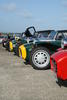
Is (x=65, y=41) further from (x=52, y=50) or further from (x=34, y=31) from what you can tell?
(x=34, y=31)

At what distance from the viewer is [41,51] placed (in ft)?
27.2

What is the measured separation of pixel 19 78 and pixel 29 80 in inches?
17.6

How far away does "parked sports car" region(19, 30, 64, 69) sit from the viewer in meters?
8.27

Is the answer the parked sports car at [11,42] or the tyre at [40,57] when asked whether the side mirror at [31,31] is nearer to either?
the parked sports car at [11,42]

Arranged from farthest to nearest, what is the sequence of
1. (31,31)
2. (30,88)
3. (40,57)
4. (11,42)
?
(11,42) → (31,31) → (40,57) → (30,88)

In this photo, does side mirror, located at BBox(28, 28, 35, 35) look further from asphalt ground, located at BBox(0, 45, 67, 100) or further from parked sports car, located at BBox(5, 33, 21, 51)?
asphalt ground, located at BBox(0, 45, 67, 100)

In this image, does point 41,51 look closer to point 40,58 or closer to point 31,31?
point 40,58

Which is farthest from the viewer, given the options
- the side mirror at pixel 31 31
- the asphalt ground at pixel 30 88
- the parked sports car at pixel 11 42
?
the parked sports car at pixel 11 42

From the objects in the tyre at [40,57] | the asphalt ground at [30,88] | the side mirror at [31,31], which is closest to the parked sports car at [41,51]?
the tyre at [40,57]

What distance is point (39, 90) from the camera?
5289 millimetres

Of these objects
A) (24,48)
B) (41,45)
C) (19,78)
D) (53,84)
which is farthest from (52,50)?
(53,84)

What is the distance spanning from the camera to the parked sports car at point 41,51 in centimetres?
827

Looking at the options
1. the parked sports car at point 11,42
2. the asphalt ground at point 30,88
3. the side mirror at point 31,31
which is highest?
the side mirror at point 31,31

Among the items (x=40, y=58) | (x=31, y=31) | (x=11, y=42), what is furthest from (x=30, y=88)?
(x=11, y=42)
